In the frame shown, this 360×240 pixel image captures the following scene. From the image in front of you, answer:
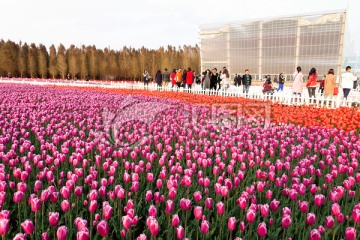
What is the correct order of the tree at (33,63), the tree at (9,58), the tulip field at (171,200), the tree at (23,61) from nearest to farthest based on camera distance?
the tulip field at (171,200), the tree at (9,58), the tree at (23,61), the tree at (33,63)

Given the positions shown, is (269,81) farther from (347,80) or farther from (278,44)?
(278,44)

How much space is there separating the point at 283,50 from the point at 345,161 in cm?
4843

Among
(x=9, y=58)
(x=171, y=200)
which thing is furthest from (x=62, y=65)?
(x=171, y=200)

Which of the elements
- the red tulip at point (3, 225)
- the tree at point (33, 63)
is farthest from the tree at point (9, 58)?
the red tulip at point (3, 225)

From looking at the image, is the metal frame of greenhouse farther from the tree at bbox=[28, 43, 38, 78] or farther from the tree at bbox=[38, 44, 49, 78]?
the tree at bbox=[28, 43, 38, 78]

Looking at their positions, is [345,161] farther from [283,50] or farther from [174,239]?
[283,50]

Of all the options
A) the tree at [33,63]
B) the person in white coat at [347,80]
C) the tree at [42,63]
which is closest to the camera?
the person in white coat at [347,80]

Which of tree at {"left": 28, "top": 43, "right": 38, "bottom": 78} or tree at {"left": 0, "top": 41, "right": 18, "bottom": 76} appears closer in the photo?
tree at {"left": 0, "top": 41, "right": 18, "bottom": 76}

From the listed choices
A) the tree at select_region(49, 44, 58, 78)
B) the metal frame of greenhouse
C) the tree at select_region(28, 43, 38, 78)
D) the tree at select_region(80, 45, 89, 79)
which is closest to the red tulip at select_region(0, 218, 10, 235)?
the metal frame of greenhouse

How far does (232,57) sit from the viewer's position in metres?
57.3

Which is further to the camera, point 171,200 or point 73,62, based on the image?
point 73,62

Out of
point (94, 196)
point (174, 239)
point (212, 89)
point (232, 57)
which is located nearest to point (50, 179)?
point (94, 196)

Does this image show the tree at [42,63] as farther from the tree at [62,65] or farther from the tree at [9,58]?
the tree at [9,58]

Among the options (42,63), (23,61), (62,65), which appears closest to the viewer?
(62,65)
